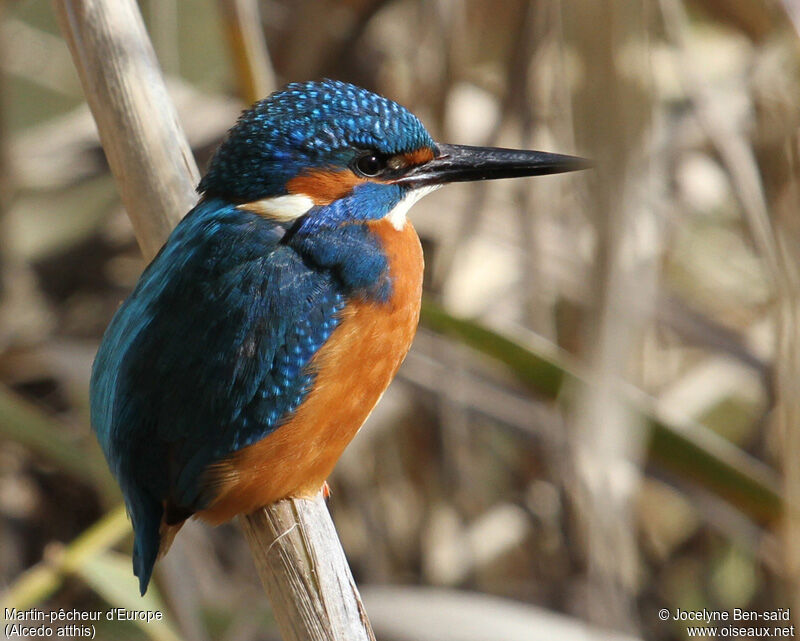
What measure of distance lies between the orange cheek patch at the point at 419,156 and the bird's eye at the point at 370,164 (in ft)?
0.14

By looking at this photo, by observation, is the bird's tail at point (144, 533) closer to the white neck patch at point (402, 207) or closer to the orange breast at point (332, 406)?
the orange breast at point (332, 406)

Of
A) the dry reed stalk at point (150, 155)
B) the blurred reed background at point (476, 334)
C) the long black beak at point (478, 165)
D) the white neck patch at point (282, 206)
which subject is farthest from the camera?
the blurred reed background at point (476, 334)

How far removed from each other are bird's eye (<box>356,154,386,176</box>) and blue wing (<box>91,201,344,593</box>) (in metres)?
0.18

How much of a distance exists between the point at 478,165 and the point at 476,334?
487 millimetres

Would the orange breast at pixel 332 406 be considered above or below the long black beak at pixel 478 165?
below

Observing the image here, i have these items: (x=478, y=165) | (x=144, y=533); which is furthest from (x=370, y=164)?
(x=144, y=533)

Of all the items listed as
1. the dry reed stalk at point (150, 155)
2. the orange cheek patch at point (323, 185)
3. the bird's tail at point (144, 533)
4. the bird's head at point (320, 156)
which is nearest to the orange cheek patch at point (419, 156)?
the bird's head at point (320, 156)

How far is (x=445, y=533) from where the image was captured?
10.0 ft

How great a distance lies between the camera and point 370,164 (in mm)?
1670

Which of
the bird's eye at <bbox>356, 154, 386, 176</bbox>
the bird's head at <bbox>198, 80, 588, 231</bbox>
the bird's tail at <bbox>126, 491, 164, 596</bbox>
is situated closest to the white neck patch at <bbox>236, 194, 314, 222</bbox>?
the bird's head at <bbox>198, 80, 588, 231</bbox>

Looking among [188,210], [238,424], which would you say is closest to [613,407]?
[238,424]

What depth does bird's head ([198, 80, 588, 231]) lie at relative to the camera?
1627 millimetres

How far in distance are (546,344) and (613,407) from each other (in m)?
1.05

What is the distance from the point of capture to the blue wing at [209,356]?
5.07 ft
